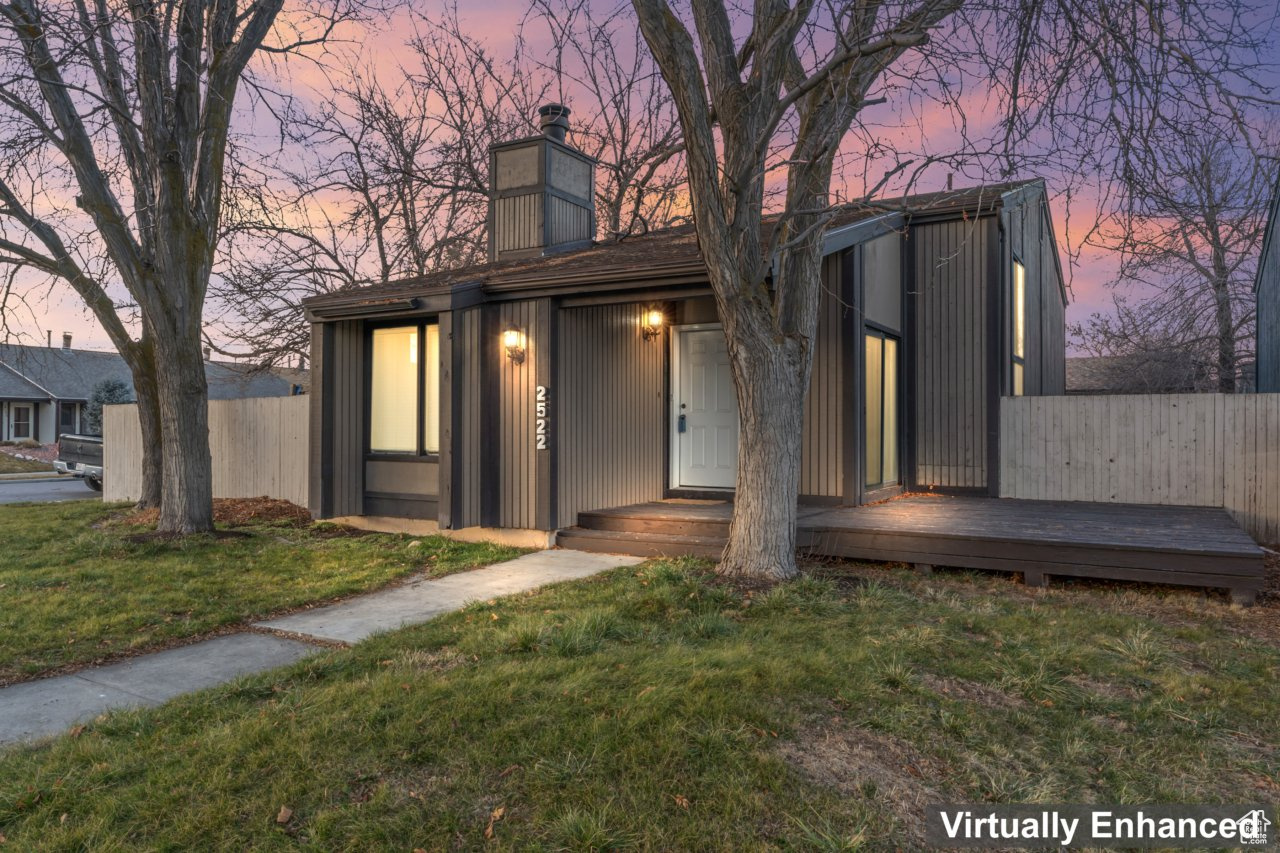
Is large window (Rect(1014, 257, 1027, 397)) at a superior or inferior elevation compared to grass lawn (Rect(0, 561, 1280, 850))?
superior

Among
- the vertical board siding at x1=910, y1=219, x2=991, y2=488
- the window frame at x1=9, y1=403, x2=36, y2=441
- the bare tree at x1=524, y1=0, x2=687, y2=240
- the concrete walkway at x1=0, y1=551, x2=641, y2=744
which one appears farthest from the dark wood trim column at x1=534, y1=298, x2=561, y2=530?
the window frame at x1=9, y1=403, x2=36, y2=441

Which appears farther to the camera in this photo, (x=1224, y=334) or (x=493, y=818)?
→ (x=1224, y=334)

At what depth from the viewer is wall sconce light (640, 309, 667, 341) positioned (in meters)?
9.32

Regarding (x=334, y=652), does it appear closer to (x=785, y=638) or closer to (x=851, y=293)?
(x=785, y=638)

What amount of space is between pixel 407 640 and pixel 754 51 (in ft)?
15.0

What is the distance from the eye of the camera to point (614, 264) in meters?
7.73

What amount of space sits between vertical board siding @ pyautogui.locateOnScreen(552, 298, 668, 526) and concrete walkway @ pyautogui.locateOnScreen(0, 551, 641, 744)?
5.74 feet

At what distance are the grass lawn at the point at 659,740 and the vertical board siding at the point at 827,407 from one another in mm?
3841

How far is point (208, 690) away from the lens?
146 inches

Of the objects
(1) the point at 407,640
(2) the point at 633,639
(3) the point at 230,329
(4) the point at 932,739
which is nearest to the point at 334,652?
(1) the point at 407,640

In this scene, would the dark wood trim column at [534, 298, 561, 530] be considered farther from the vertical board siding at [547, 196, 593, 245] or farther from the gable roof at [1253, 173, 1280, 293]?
the gable roof at [1253, 173, 1280, 293]

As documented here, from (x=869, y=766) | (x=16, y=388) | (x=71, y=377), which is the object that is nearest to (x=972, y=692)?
(x=869, y=766)

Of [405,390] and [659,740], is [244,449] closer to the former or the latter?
[405,390]

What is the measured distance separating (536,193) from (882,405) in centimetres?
520
